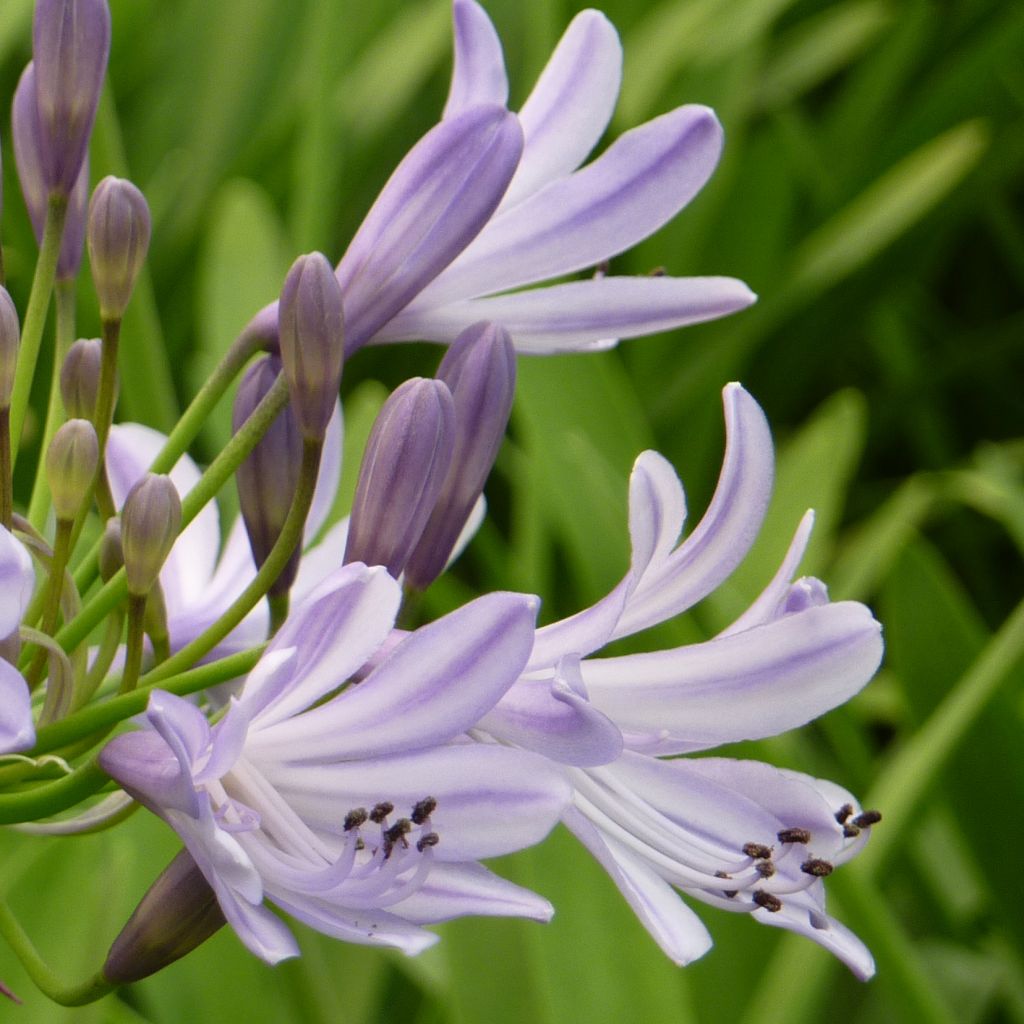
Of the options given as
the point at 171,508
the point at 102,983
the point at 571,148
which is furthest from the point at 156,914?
the point at 571,148

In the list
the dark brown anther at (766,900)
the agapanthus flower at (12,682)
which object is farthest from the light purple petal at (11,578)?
the dark brown anther at (766,900)

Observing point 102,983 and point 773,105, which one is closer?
point 102,983

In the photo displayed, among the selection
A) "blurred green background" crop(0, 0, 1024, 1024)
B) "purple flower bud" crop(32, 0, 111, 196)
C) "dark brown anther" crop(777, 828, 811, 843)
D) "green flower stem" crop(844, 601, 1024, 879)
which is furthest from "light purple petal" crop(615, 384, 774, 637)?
"green flower stem" crop(844, 601, 1024, 879)

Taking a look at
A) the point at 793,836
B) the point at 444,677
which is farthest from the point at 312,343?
the point at 793,836

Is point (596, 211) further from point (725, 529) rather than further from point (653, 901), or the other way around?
point (653, 901)

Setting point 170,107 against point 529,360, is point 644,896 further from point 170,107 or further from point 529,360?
point 170,107
